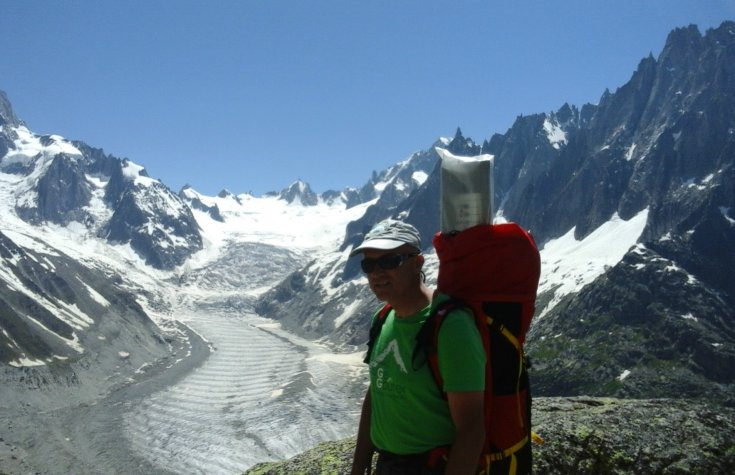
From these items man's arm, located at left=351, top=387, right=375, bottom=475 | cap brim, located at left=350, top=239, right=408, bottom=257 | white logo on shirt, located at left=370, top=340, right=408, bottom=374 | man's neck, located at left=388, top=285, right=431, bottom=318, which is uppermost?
cap brim, located at left=350, top=239, right=408, bottom=257

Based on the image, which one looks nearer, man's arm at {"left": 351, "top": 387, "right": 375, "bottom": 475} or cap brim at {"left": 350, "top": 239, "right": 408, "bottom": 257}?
cap brim at {"left": 350, "top": 239, "right": 408, "bottom": 257}

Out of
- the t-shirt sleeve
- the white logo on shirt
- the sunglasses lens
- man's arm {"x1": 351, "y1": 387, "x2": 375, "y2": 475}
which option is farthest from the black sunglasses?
man's arm {"x1": 351, "y1": 387, "x2": 375, "y2": 475}

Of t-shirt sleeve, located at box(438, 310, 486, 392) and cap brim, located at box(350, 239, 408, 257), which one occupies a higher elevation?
cap brim, located at box(350, 239, 408, 257)

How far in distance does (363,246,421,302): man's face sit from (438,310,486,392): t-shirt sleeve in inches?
44.9

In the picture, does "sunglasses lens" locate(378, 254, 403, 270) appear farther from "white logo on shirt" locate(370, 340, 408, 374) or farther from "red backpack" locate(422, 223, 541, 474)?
"white logo on shirt" locate(370, 340, 408, 374)

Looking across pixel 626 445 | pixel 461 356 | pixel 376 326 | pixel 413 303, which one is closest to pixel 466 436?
pixel 461 356

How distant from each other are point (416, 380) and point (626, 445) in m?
6.47

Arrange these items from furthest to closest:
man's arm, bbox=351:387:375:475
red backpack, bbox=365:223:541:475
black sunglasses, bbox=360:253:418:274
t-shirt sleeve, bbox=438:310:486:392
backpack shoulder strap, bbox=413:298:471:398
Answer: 1. man's arm, bbox=351:387:375:475
2. black sunglasses, bbox=360:253:418:274
3. red backpack, bbox=365:223:541:475
4. backpack shoulder strap, bbox=413:298:471:398
5. t-shirt sleeve, bbox=438:310:486:392

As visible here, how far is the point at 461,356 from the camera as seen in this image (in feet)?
17.5

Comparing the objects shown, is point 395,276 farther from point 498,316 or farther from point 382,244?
point 498,316

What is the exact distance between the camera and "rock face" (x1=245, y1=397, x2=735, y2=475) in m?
9.91

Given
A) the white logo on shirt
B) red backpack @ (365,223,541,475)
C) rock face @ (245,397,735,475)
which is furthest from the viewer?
rock face @ (245,397,735,475)

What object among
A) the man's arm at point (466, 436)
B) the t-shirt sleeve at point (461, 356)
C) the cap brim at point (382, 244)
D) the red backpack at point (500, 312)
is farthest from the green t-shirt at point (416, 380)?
the cap brim at point (382, 244)

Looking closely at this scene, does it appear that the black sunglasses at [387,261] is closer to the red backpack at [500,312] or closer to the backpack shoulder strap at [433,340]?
the red backpack at [500,312]
